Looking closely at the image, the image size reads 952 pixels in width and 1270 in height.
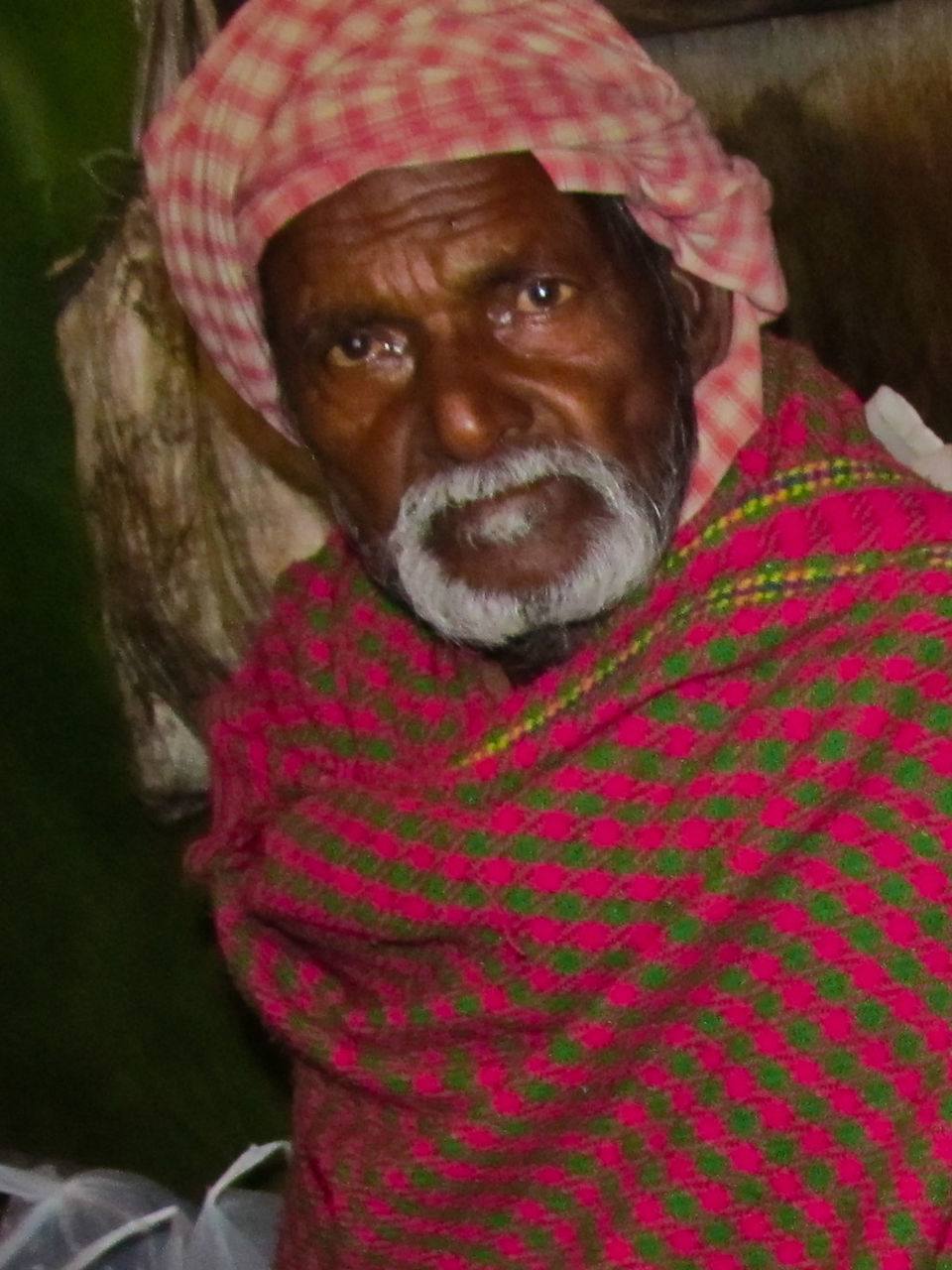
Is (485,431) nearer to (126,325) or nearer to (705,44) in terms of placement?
(705,44)

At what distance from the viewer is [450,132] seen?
35.8 inches

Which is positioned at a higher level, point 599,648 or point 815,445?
point 815,445

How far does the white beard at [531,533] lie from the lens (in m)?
0.94

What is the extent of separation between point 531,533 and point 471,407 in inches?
3.8

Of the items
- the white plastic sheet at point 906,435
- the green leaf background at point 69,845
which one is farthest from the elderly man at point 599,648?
the green leaf background at point 69,845

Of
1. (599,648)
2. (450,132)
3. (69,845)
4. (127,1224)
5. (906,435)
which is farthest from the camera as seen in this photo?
(69,845)

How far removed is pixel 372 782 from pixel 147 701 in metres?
0.69

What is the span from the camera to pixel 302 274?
987 millimetres

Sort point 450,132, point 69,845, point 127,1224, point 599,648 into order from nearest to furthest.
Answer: point 450,132 → point 599,648 → point 127,1224 → point 69,845

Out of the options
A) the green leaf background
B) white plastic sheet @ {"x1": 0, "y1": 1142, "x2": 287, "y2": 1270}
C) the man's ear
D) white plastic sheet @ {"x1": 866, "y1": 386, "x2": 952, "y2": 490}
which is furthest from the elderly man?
the green leaf background

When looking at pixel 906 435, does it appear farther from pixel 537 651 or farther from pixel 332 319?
pixel 332 319

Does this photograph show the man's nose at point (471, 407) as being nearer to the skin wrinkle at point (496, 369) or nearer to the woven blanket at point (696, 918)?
the skin wrinkle at point (496, 369)

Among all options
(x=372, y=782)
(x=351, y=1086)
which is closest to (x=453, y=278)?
(x=372, y=782)

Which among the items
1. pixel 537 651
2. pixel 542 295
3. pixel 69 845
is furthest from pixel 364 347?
pixel 69 845
